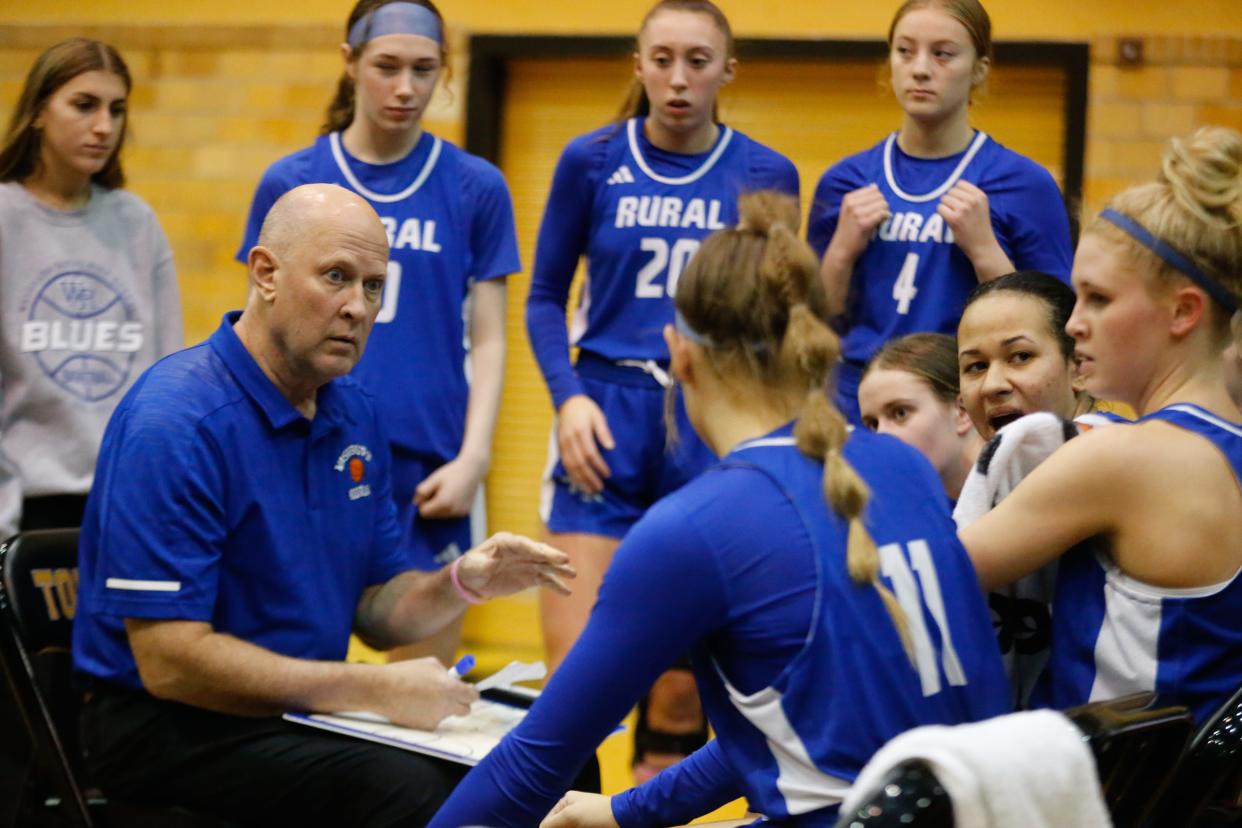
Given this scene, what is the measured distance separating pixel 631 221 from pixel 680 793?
1.94 meters

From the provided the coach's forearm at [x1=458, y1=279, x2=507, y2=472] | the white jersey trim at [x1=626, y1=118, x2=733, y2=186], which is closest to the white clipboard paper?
the coach's forearm at [x1=458, y1=279, x2=507, y2=472]

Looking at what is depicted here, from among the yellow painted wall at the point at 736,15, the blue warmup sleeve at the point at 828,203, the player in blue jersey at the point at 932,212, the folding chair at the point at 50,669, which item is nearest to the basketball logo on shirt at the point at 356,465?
the folding chair at the point at 50,669

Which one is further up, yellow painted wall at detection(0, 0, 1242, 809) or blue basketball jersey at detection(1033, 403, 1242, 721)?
yellow painted wall at detection(0, 0, 1242, 809)

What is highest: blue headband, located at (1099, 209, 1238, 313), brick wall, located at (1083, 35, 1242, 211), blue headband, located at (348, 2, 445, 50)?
brick wall, located at (1083, 35, 1242, 211)

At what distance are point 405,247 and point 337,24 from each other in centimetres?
289

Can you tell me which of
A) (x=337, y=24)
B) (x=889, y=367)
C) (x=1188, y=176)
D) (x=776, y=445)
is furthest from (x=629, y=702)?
(x=337, y=24)

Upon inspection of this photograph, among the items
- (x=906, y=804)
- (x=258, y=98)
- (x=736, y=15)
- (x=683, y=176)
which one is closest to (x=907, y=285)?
(x=683, y=176)

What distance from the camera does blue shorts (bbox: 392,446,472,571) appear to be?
364 cm

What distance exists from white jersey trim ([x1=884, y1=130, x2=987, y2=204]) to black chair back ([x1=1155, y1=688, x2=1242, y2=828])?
1789mm

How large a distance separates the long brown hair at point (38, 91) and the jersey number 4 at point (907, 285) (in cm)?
195

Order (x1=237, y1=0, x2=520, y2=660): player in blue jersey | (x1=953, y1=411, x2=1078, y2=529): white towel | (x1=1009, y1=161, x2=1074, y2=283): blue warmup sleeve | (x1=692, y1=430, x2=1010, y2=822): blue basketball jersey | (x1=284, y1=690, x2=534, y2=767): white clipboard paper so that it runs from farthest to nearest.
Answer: (x1=237, y1=0, x2=520, y2=660): player in blue jersey, (x1=1009, y1=161, x2=1074, y2=283): blue warmup sleeve, (x1=284, y1=690, x2=534, y2=767): white clipboard paper, (x1=953, y1=411, x2=1078, y2=529): white towel, (x1=692, y1=430, x2=1010, y2=822): blue basketball jersey

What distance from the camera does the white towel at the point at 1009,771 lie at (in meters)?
1.31

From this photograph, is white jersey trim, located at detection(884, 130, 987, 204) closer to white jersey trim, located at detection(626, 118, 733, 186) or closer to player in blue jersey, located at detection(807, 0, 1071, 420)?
player in blue jersey, located at detection(807, 0, 1071, 420)

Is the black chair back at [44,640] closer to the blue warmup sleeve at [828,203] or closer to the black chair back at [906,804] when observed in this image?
the black chair back at [906,804]
